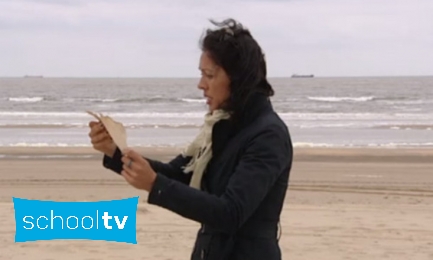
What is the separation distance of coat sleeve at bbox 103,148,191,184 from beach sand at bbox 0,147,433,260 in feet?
15.2

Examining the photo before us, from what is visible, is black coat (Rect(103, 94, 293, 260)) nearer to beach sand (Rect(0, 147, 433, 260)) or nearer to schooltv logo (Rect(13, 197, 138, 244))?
schooltv logo (Rect(13, 197, 138, 244))

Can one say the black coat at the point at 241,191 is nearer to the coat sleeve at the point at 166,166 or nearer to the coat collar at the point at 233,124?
the coat collar at the point at 233,124

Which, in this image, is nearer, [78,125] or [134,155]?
[134,155]

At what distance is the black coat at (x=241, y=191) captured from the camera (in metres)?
2.05

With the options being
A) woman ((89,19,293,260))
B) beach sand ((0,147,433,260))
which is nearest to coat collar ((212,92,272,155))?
woman ((89,19,293,260))

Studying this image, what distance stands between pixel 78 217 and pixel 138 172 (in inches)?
44.3

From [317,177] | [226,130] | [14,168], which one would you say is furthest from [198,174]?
[14,168]

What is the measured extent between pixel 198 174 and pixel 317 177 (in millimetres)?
12187

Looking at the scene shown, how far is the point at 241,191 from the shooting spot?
6.82 feet

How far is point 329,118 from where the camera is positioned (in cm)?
3366

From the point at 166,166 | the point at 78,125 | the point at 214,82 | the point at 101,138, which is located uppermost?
the point at 214,82

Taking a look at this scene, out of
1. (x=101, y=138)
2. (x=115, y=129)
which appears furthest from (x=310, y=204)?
(x=115, y=129)

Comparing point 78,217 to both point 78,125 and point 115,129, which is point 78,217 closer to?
point 115,129

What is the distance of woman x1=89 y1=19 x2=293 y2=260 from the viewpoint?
2.13 meters
